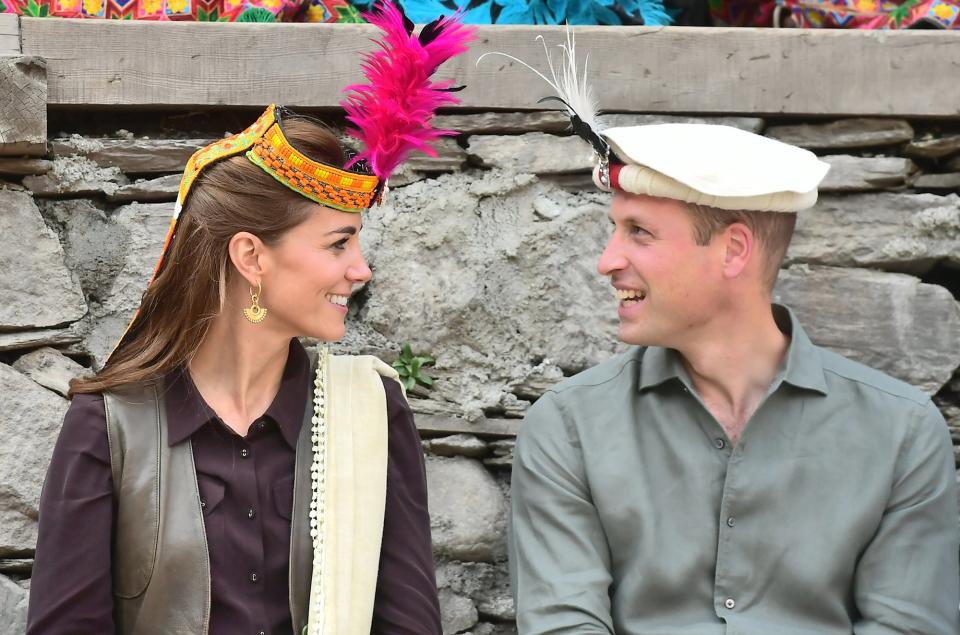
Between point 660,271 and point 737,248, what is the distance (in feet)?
0.59

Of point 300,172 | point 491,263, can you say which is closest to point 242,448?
point 300,172

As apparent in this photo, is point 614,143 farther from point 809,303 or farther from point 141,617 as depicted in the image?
point 141,617

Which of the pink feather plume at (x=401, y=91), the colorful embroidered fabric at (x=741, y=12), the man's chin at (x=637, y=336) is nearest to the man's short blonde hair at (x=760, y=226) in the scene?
the man's chin at (x=637, y=336)

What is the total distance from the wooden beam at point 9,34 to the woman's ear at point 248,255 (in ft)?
3.02

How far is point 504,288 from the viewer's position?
10.3ft

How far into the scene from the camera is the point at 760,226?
8.47ft

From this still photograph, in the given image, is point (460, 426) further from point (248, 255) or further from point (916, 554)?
point (916, 554)

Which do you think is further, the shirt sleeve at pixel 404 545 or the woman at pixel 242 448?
the shirt sleeve at pixel 404 545

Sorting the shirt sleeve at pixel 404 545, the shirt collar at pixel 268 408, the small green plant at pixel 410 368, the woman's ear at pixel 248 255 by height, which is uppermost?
the woman's ear at pixel 248 255

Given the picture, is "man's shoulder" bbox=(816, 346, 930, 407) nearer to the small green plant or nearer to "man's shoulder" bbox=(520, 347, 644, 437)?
"man's shoulder" bbox=(520, 347, 644, 437)

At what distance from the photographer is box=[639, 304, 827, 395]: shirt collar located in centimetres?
256

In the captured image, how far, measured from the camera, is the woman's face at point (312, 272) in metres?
2.48

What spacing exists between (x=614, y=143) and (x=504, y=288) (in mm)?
677

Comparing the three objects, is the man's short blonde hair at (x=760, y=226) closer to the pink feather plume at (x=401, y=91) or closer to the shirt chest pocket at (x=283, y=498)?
the pink feather plume at (x=401, y=91)
